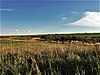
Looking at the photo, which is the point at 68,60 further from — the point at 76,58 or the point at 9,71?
the point at 9,71

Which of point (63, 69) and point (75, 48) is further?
point (75, 48)

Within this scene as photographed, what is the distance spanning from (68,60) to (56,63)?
440 millimetres

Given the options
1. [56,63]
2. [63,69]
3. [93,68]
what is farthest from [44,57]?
[93,68]

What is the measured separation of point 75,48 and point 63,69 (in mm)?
3005

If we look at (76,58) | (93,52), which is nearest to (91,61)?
(76,58)

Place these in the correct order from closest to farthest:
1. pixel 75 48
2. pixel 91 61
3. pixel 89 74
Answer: pixel 89 74 → pixel 91 61 → pixel 75 48

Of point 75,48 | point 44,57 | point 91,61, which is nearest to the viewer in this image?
point 91,61

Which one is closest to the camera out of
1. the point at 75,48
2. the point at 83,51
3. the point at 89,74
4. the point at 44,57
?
the point at 89,74

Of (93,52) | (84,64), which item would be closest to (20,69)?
(84,64)

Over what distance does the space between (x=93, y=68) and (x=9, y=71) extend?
2.44 metres

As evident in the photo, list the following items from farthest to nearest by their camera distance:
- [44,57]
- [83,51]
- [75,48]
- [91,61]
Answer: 1. [75,48]
2. [83,51]
3. [44,57]
4. [91,61]

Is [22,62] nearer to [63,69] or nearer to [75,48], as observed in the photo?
[63,69]

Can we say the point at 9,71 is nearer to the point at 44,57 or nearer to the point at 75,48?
the point at 44,57

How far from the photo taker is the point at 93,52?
8.80 meters
